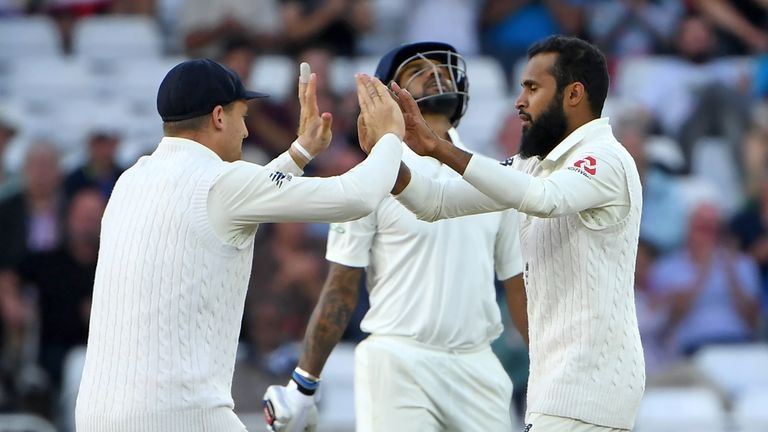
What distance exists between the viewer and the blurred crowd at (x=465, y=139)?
320 inches

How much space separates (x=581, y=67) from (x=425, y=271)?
1.07m

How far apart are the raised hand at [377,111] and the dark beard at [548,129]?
411mm

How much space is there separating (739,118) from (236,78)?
643cm

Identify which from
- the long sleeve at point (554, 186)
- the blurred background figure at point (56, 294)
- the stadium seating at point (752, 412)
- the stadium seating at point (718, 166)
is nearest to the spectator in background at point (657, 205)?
the stadium seating at point (718, 166)

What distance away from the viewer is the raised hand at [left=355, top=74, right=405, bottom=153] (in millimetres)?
4309

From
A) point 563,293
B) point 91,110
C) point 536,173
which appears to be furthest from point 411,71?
point 91,110

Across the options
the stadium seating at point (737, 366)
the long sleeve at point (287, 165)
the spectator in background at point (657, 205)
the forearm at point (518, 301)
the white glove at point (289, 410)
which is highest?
the long sleeve at point (287, 165)

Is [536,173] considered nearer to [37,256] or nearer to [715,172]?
[37,256]

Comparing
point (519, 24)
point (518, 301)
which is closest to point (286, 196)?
point (518, 301)

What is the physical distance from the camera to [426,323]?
512 centimetres

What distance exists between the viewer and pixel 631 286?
14.2 feet

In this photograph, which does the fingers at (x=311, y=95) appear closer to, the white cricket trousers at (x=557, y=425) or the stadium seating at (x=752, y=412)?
the white cricket trousers at (x=557, y=425)

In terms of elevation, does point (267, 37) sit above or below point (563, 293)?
above

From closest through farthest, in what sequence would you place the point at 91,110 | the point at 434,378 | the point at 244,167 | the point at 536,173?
the point at 244,167, the point at 536,173, the point at 434,378, the point at 91,110
